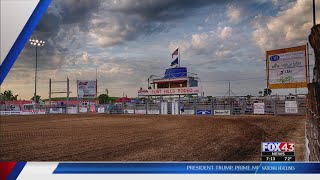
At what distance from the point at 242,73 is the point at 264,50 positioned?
0.44 metres

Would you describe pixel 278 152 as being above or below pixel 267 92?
below

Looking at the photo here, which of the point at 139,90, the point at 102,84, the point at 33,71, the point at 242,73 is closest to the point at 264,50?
the point at 242,73

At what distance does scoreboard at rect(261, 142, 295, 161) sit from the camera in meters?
3.36

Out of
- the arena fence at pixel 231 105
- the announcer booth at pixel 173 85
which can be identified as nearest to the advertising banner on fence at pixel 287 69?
the arena fence at pixel 231 105

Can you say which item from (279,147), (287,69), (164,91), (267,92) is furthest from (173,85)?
(287,69)

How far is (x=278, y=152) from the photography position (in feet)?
11.2

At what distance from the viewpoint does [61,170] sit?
3.52 m

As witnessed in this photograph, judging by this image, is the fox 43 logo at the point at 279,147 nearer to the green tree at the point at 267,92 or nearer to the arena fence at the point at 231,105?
the green tree at the point at 267,92

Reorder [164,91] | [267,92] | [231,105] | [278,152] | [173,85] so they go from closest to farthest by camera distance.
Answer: [278,152]
[267,92]
[173,85]
[164,91]
[231,105]

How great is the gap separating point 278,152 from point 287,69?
2870 millimetres

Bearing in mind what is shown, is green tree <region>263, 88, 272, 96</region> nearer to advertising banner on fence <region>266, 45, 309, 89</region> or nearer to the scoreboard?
advertising banner on fence <region>266, 45, 309, 89</region>

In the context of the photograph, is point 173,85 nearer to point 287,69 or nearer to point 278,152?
point 278,152

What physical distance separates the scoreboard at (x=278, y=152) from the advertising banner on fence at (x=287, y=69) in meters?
1.38

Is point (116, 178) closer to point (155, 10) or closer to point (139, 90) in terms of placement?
point (139, 90)
